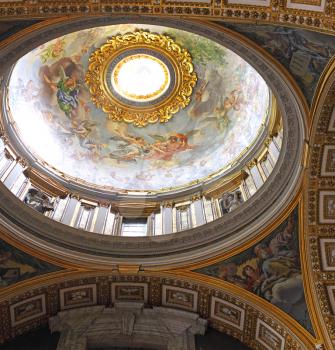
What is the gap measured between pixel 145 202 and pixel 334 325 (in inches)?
286

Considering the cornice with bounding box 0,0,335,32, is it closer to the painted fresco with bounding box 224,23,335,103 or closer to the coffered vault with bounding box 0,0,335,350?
the painted fresco with bounding box 224,23,335,103

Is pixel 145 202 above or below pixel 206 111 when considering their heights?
below

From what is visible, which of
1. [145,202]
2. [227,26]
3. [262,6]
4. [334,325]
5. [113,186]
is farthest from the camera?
[113,186]

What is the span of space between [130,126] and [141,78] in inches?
74.0

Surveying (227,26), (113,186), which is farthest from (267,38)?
(113,186)

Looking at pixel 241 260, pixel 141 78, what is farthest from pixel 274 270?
pixel 141 78

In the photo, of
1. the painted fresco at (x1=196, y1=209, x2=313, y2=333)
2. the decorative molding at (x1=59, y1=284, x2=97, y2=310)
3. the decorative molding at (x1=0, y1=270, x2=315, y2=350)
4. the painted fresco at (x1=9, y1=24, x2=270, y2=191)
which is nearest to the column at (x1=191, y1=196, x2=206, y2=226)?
the painted fresco at (x1=9, y1=24, x2=270, y2=191)

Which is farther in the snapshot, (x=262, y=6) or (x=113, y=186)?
(x=113, y=186)

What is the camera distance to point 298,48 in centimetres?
1058

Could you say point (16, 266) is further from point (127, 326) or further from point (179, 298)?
point (179, 298)

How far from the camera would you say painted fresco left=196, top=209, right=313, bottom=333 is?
→ 12.9 m

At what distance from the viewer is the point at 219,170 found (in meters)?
17.7

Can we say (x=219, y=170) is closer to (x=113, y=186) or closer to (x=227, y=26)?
(x=113, y=186)

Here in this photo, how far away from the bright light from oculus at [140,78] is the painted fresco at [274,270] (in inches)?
346
